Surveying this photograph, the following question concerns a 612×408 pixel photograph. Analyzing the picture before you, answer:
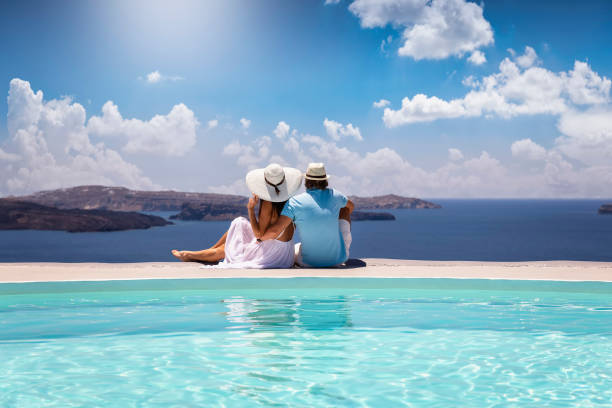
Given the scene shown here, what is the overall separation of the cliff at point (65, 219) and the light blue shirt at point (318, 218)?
87122 mm

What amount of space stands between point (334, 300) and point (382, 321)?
2.85 ft

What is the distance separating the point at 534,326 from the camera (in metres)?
4.42

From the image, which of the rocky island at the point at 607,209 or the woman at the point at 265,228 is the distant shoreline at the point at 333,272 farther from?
the rocky island at the point at 607,209

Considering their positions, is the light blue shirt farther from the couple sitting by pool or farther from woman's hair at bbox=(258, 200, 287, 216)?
woman's hair at bbox=(258, 200, 287, 216)

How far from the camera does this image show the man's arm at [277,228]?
6.51 metres

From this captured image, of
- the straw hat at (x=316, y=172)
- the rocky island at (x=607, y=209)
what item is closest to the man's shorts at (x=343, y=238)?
the straw hat at (x=316, y=172)

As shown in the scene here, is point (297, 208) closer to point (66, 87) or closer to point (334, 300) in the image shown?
point (334, 300)

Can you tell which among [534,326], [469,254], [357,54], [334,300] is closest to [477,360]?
[534,326]

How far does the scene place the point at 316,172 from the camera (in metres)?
6.47

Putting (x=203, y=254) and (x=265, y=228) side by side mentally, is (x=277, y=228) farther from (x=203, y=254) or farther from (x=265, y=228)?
(x=203, y=254)

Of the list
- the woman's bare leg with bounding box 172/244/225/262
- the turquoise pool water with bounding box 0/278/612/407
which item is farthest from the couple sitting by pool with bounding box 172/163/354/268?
the turquoise pool water with bounding box 0/278/612/407

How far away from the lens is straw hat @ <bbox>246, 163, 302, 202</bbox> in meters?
6.54

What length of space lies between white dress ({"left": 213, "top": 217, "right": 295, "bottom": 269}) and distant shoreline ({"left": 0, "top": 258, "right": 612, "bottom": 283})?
0.80ft

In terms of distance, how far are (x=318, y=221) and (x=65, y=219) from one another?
91.9m
